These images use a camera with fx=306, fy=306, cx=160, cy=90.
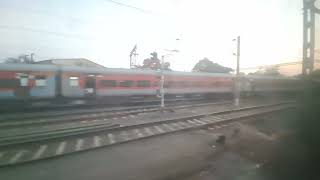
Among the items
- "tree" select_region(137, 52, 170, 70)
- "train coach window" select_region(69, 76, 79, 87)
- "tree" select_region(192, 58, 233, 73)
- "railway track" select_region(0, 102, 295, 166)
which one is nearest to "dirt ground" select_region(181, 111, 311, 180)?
"railway track" select_region(0, 102, 295, 166)

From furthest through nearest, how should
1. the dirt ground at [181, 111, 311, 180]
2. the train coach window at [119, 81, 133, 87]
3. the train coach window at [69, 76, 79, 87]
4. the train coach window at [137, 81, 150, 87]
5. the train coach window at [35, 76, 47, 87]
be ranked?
1. the train coach window at [137, 81, 150, 87]
2. the train coach window at [119, 81, 133, 87]
3. the train coach window at [69, 76, 79, 87]
4. the train coach window at [35, 76, 47, 87]
5. the dirt ground at [181, 111, 311, 180]

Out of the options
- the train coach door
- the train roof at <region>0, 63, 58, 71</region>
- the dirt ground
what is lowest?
the dirt ground

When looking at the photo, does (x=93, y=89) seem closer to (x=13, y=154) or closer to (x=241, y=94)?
(x=13, y=154)

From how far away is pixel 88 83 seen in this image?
76.5 feet

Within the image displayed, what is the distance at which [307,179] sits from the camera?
7.23 m

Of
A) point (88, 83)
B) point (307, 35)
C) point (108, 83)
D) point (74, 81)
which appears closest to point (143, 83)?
point (108, 83)

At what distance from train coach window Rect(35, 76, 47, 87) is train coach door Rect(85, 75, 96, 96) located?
3136 mm

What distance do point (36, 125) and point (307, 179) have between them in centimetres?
1240

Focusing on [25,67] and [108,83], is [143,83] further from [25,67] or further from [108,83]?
[25,67]

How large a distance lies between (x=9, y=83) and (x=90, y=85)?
5769mm

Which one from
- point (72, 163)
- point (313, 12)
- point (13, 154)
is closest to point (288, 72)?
point (313, 12)

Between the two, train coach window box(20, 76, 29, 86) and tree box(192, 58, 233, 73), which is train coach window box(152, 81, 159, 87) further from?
tree box(192, 58, 233, 73)

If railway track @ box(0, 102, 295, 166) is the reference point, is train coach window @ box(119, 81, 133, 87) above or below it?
above

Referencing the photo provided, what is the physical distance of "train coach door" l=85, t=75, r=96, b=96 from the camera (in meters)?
23.3
